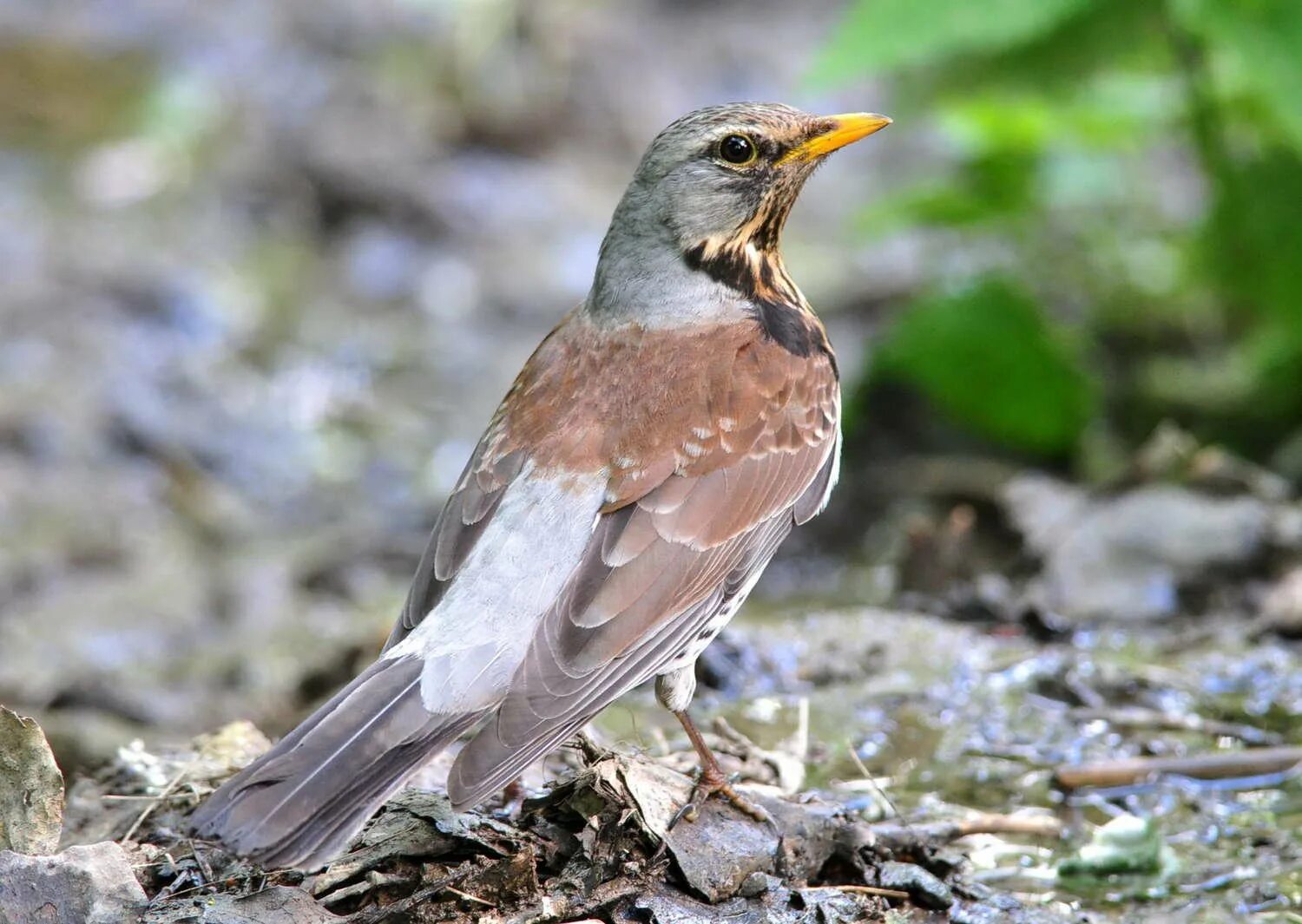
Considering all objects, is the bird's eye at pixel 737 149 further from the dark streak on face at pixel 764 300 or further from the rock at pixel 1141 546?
the rock at pixel 1141 546

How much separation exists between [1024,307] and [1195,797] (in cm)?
389

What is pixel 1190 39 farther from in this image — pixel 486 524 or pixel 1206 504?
pixel 486 524

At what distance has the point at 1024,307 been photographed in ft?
29.2

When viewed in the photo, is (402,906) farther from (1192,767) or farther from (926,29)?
(926,29)

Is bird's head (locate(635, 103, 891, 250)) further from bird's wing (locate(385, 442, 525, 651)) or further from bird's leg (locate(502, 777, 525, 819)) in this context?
bird's leg (locate(502, 777, 525, 819))

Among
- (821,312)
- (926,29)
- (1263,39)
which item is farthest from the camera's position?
(821,312)

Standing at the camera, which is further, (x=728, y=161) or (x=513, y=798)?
(x=728, y=161)

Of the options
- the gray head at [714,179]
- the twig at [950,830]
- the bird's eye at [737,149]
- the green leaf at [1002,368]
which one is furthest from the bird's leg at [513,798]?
the green leaf at [1002,368]

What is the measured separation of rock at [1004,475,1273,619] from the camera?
24.1 ft

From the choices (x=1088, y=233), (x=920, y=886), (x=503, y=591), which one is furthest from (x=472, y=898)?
(x=1088, y=233)

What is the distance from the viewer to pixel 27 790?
4.39 m

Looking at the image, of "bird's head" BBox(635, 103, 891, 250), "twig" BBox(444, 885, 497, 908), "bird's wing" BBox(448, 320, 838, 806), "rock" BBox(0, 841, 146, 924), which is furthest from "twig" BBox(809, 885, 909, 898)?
"bird's head" BBox(635, 103, 891, 250)

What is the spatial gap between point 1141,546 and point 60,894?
16.3 ft

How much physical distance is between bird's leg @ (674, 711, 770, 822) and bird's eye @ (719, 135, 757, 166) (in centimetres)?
202
